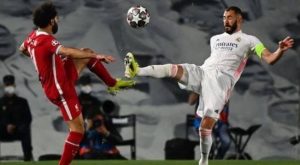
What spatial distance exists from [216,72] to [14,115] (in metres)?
6.62

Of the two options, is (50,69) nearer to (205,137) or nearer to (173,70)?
(173,70)

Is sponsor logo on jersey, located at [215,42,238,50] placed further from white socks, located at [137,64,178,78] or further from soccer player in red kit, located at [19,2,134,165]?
soccer player in red kit, located at [19,2,134,165]

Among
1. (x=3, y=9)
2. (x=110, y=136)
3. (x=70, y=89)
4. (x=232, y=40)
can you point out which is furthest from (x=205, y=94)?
(x=3, y=9)

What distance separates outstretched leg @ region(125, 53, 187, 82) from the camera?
31.7ft

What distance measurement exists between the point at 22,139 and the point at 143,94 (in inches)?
95.6

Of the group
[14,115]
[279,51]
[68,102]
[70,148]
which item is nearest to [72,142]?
[70,148]

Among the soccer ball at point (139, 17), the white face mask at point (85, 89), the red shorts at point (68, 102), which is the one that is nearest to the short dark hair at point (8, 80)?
the white face mask at point (85, 89)

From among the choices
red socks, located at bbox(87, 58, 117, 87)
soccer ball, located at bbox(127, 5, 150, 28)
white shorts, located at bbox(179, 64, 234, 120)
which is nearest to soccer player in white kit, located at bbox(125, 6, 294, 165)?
white shorts, located at bbox(179, 64, 234, 120)

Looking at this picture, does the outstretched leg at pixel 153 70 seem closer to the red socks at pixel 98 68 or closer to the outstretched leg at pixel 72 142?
the red socks at pixel 98 68

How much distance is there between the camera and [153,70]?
387 inches

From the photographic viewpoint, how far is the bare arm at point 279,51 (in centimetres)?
927

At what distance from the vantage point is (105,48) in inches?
634

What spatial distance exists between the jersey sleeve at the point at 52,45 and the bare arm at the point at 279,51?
7.73 feet

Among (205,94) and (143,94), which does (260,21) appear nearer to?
(143,94)
